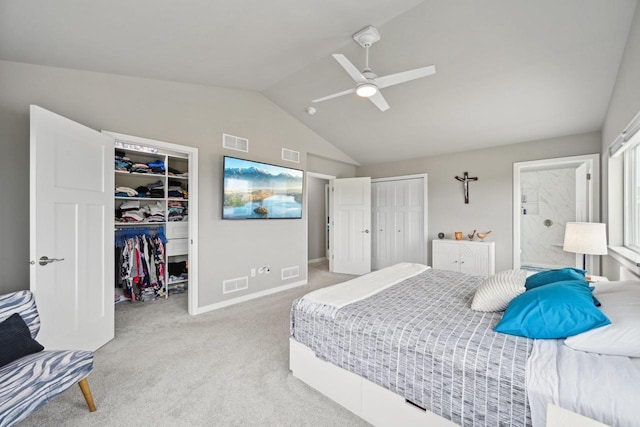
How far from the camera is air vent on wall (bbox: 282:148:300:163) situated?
4.30 meters

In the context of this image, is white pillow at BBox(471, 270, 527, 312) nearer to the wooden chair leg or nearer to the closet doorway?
the wooden chair leg

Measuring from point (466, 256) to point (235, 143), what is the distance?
3.95m

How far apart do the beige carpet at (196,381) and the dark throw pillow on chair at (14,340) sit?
0.41 metres

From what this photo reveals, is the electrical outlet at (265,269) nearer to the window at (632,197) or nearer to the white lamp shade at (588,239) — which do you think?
the white lamp shade at (588,239)

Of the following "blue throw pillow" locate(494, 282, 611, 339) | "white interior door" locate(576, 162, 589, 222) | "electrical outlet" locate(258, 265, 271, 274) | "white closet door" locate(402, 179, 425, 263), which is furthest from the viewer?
"white closet door" locate(402, 179, 425, 263)

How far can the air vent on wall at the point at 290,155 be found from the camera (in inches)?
169

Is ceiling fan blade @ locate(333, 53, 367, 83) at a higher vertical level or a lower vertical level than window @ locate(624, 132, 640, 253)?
higher

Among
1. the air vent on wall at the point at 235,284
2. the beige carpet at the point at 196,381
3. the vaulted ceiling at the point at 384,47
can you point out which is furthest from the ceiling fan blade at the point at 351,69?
the air vent on wall at the point at 235,284

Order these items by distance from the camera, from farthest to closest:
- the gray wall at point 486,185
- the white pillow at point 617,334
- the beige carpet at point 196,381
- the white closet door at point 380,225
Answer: the white closet door at point 380,225, the gray wall at point 486,185, the beige carpet at point 196,381, the white pillow at point 617,334

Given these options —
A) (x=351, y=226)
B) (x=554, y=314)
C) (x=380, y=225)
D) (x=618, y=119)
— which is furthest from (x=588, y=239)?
(x=351, y=226)

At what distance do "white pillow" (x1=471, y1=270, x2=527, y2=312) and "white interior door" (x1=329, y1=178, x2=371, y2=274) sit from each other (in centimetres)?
349

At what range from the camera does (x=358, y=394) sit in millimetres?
1592

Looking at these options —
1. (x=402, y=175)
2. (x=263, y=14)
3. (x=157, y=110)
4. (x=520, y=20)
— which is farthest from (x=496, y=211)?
(x=157, y=110)

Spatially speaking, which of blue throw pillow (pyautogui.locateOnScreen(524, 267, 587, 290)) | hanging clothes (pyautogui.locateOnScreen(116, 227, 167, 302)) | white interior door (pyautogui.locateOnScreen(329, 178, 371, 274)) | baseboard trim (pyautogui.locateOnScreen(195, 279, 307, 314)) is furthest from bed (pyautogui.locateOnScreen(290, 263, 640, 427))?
white interior door (pyautogui.locateOnScreen(329, 178, 371, 274))
